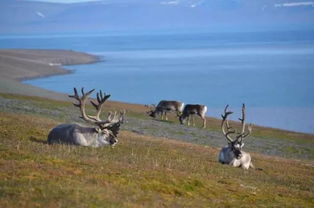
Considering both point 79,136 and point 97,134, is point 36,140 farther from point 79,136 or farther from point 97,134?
point 97,134

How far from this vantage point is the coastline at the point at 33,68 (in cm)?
7478

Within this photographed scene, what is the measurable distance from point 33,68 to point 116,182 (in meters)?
111

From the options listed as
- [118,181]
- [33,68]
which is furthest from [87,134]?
[33,68]

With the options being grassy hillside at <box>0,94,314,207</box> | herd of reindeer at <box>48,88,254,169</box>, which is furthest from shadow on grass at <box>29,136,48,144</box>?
herd of reindeer at <box>48,88,254,169</box>

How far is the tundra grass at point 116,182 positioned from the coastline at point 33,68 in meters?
53.3

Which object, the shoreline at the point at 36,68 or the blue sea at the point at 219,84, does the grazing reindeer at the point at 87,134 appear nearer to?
the shoreline at the point at 36,68

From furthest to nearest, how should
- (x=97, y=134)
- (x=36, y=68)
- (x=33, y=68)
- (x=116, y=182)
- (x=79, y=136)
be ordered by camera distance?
(x=36, y=68) < (x=33, y=68) < (x=97, y=134) < (x=79, y=136) < (x=116, y=182)

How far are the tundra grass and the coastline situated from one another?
53.3 metres

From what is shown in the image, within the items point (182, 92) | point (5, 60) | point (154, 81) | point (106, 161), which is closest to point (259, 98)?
point (182, 92)

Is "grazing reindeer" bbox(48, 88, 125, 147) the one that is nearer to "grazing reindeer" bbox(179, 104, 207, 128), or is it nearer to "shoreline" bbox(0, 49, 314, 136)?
"grazing reindeer" bbox(179, 104, 207, 128)

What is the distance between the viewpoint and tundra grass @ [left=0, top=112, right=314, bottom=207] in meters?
10.8

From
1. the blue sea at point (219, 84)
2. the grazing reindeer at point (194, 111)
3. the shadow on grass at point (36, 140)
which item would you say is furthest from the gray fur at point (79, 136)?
the blue sea at point (219, 84)

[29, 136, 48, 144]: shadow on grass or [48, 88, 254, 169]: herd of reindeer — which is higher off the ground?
[48, 88, 254, 169]: herd of reindeer

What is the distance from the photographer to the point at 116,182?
12.6m
